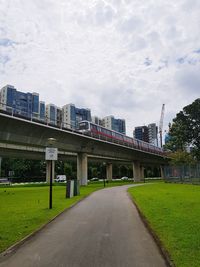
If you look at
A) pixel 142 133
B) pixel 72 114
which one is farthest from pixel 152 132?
pixel 72 114

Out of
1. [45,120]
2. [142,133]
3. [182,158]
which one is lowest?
[182,158]

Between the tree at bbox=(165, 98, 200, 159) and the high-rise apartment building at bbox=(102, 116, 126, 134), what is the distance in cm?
5389

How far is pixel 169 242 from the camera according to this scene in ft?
25.5

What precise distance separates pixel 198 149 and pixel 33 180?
2038 inches

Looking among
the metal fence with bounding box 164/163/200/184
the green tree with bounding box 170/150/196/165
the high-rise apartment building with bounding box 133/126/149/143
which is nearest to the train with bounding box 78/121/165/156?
the green tree with bounding box 170/150/196/165

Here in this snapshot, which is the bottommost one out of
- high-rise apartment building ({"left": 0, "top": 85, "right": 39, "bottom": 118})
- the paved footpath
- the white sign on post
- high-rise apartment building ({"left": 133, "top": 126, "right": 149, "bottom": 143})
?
the paved footpath

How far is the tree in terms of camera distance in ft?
212

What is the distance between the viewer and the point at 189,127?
6519 cm

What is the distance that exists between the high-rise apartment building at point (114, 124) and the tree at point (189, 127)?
53888 mm

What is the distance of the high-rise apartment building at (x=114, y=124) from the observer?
120 metres

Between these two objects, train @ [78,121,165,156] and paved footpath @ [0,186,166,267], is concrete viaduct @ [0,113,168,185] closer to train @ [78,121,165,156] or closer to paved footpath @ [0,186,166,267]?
train @ [78,121,165,156]

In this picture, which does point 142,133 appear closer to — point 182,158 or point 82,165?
point 182,158

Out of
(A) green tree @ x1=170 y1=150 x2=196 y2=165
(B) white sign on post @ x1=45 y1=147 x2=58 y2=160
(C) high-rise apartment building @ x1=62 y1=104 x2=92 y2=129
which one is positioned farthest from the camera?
(C) high-rise apartment building @ x1=62 y1=104 x2=92 y2=129

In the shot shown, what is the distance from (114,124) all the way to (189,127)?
6046 centimetres
